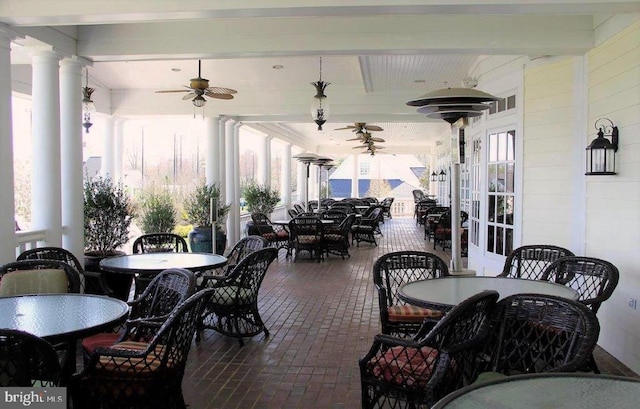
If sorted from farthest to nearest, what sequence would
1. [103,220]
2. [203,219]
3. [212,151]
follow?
[212,151], [203,219], [103,220]

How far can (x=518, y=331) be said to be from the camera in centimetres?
270

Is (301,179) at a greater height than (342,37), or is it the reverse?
(342,37)

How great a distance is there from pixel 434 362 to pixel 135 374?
54.2 inches

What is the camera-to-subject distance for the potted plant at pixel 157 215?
8508 millimetres

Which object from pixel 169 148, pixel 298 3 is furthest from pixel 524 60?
pixel 169 148

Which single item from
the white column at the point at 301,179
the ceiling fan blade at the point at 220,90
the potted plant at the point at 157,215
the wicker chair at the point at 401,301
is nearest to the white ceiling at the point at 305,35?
the ceiling fan blade at the point at 220,90

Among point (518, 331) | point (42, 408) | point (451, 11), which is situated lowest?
point (42, 408)

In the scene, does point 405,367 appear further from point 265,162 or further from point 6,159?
point 265,162

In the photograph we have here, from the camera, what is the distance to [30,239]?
4926mm

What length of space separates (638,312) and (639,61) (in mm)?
1697

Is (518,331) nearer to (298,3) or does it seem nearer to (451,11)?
(451,11)

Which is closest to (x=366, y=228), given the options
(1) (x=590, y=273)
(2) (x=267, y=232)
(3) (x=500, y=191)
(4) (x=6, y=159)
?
(2) (x=267, y=232)

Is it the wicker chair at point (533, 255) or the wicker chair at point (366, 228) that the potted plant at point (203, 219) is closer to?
the wicker chair at point (366, 228)

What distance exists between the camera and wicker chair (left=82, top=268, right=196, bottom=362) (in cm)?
312
